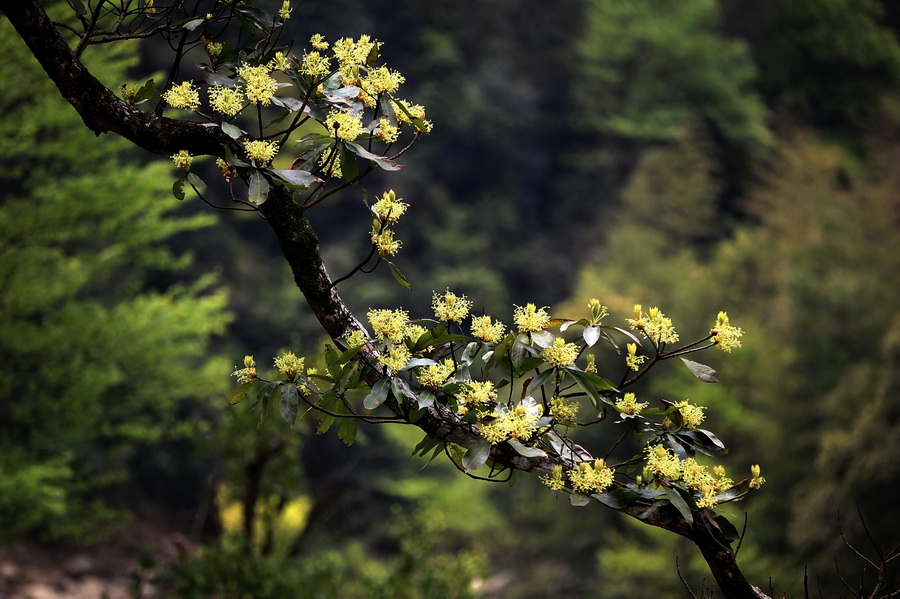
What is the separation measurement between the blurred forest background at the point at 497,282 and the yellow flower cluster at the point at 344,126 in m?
0.11

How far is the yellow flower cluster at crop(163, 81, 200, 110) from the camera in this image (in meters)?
0.96

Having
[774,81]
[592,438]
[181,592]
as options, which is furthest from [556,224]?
[181,592]

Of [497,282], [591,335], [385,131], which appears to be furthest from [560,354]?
[497,282]

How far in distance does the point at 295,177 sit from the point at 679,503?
1.95 feet

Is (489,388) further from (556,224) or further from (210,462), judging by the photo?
(556,224)

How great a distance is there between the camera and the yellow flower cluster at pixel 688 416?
3.18ft

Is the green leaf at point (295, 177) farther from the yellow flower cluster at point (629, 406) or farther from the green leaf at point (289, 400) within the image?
the yellow flower cluster at point (629, 406)

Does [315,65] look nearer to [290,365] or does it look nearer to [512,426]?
[290,365]

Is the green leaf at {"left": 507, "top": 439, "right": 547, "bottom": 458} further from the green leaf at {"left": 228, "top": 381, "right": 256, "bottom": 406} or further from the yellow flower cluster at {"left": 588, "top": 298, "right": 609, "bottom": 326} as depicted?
the green leaf at {"left": 228, "top": 381, "right": 256, "bottom": 406}

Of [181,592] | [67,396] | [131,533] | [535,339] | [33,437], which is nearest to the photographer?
[535,339]

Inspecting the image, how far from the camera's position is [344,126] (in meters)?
0.95

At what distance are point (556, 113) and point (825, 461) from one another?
25.3ft

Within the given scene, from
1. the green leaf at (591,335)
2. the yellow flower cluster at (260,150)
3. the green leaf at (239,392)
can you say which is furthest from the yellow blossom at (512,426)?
the yellow flower cluster at (260,150)

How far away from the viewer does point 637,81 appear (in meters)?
11.3
